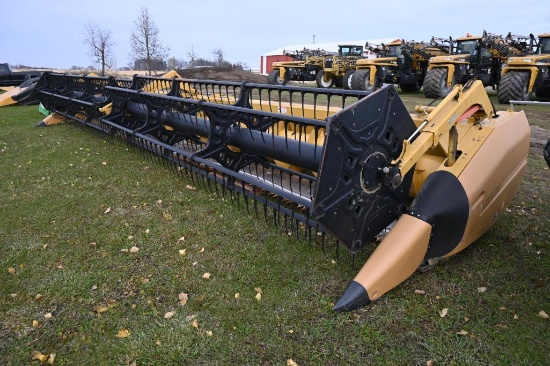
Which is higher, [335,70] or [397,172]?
[335,70]

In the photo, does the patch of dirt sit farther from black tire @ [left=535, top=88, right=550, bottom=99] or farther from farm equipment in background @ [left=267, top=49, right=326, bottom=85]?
black tire @ [left=535, top=88, right=550, bottom=99]

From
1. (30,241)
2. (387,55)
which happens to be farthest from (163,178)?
(387,55)

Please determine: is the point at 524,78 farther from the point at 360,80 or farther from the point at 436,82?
the point at 360,80

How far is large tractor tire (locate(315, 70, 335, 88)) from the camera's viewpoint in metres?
20.7

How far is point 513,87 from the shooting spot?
11.5 m

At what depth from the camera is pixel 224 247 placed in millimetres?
3686

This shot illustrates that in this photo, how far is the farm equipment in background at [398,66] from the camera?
16.2m

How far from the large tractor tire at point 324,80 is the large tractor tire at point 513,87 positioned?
1001 centimetres

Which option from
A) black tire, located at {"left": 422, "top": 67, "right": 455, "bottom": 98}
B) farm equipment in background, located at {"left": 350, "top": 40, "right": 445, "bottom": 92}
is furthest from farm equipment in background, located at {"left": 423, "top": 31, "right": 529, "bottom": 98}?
farm equipment in background, located at {"left": 350, "top": 40, "right": 445, "bottom": 92}

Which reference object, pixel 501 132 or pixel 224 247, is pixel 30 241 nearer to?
pixel 224 247

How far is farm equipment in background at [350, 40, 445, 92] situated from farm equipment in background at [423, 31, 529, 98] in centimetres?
174

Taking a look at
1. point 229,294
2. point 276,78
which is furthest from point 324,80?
point 229,294

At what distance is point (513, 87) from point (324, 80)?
424 inches

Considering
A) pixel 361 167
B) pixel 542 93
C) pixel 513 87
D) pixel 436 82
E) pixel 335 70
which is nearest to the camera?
pixel 361 167
